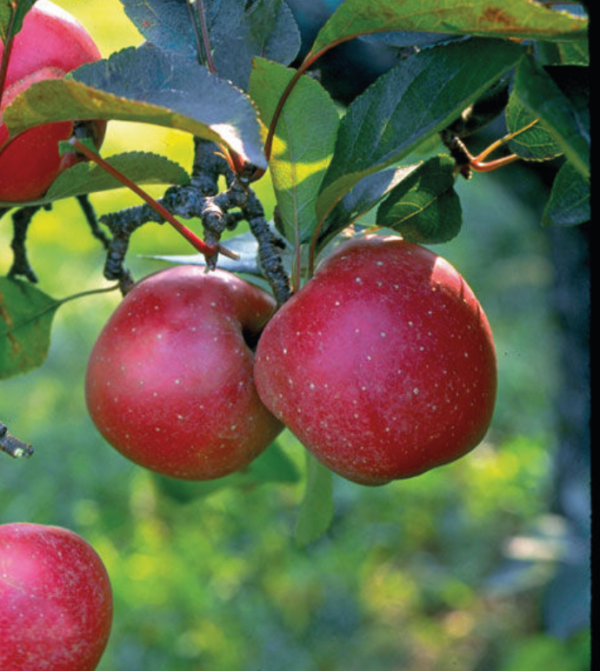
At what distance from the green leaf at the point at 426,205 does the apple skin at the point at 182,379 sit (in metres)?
0.13

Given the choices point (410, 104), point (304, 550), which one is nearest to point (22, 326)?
point (410, 104)

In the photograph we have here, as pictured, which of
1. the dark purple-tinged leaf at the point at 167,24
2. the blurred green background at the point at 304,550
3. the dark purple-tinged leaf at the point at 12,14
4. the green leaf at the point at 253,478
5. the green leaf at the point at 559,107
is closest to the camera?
the green leaf at the point at 559,107

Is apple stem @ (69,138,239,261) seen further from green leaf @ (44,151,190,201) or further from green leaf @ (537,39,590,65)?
green leaf @ (537,39,590,65)

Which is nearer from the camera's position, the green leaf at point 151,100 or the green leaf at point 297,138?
the green leaf at point 151,100

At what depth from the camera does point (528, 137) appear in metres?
0.61

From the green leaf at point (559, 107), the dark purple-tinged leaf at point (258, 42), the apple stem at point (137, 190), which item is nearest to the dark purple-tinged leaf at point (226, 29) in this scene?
the dark purple-tinged leaf at point (258, 42)

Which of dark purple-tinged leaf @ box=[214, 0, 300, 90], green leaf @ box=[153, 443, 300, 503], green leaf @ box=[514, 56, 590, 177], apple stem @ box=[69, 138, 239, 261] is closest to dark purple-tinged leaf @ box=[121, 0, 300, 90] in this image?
dark purple-tinged leaf @ box=[214, 0, 300, 90]

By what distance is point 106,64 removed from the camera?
19.5 inches

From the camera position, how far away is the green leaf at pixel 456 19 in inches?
16.4

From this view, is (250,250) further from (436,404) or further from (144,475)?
(144,475)

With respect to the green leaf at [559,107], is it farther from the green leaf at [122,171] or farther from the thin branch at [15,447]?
the thin branch at [15,447]

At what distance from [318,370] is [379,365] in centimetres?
4

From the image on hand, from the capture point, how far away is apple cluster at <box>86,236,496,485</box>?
1.88ft

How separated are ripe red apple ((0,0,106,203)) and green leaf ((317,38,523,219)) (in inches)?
6.9
